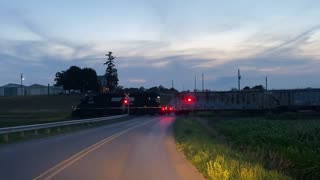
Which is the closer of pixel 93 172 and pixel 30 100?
pixel 93 172

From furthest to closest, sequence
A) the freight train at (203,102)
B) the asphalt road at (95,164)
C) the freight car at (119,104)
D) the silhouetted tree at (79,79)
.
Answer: the silhouetted tree at (79,79), the freight car at (119,104), the freight train at (203,102), the asphalt road at (95,164)

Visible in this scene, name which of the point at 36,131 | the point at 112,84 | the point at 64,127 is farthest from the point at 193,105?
the point at 112,84

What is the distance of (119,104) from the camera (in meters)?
86.9

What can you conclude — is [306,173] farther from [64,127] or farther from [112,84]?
[112,84]

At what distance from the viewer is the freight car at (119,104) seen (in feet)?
Answer: 276

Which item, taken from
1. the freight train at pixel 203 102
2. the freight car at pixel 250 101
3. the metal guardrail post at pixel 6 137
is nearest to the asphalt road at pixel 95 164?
the metal guardrail post at pixel 6 137

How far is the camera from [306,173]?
16.2 meters

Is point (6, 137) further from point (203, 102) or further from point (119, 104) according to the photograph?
point (203, 102)

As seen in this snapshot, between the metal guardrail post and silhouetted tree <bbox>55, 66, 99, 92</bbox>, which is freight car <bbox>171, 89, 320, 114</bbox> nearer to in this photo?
the metal guardrail post

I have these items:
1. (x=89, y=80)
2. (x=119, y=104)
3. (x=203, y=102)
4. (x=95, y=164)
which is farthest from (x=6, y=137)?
(x=89, y=80)

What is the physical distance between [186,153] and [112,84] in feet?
498

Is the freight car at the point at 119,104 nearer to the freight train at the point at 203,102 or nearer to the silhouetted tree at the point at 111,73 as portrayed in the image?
the freight train at the point at 203,102

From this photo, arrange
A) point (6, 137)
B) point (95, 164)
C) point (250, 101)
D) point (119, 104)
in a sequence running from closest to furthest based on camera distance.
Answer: point (95, 164), point (6, 137), point (250, 101), point (119, 104)

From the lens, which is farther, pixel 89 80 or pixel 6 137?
pixel 89 80
